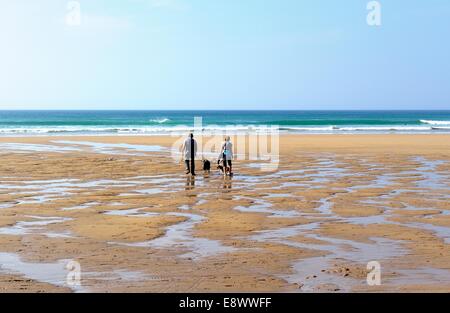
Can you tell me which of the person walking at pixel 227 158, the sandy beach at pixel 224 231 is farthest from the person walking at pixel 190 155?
the person walking at pixel 227 158

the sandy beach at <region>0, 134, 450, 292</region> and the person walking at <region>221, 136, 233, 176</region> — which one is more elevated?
the person walking at <region>221, 136, 233, 176</region>

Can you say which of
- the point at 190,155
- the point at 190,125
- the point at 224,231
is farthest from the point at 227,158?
the point at 190,125

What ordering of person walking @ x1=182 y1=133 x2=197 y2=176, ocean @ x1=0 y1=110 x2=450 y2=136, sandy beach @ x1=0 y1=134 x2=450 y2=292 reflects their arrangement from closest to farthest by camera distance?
sandy beach @ x1=0 y1=134 x2=450 y2=292 → person walking @ x1=182 y1=133 x2=197 y2=176 → ocean @ x1=0 y1=110 x2=450 y2=136

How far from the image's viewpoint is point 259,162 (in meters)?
24.9

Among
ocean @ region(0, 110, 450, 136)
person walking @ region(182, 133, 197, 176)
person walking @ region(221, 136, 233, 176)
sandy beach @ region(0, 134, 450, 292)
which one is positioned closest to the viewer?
sandy beach @ region(0, 134, 450, 292)

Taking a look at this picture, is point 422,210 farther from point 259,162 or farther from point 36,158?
point 36,158

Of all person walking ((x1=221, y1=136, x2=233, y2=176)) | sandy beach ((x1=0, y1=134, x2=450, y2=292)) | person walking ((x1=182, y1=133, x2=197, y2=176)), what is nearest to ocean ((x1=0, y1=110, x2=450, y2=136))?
person walking ((x1=182, y1=133, x2=197, y2=176))

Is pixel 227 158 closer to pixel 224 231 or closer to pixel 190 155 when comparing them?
pixel 190 155

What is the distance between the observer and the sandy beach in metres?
7.36

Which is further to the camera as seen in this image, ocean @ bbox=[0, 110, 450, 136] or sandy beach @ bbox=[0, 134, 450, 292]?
ocean @ bbox=[0, 110, 450, 136]

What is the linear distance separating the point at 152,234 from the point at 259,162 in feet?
49.3

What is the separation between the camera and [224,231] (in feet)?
34.1

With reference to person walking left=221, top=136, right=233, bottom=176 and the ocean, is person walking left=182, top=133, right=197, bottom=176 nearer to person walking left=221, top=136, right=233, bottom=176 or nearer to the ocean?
person walking left=221, top=136, right=233, bottom=176
